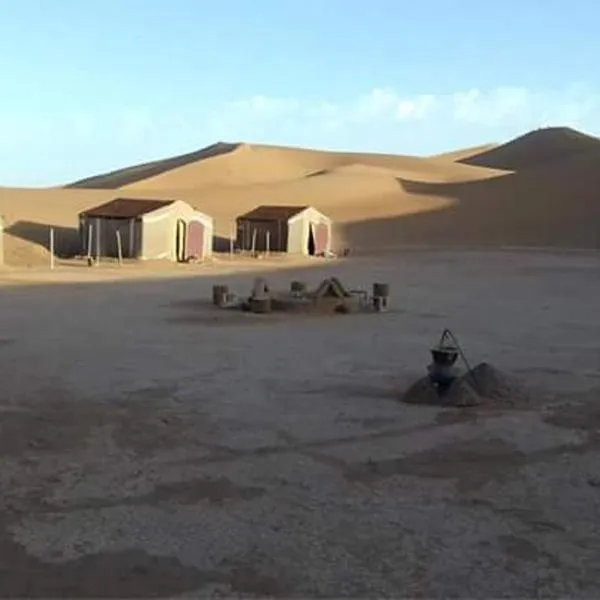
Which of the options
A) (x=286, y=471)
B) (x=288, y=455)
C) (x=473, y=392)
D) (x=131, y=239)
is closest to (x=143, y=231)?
(x=131, y=239)

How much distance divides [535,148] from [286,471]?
496 feet

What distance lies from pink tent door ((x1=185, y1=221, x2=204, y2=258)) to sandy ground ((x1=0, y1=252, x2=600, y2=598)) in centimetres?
3285

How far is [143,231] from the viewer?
46219 mm

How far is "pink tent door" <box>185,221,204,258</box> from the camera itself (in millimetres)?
49500

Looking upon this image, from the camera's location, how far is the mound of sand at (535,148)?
142775 mm

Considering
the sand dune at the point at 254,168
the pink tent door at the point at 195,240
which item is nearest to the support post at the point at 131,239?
the pink tent door at the point at 195,240

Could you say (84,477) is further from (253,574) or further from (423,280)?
(423,280)

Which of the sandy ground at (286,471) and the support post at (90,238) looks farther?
the support post at (90,238)

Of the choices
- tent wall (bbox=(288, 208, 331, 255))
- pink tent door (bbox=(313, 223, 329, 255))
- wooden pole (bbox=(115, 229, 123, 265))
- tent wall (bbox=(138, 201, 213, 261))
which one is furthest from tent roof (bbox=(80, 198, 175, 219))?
pink tent door (bbox=(313, 223, 329, 255))

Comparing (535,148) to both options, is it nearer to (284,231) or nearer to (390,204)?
(390,204)

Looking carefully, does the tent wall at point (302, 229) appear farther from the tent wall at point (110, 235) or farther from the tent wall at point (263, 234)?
the tent wall at point (110, 235)

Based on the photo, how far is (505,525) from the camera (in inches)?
253

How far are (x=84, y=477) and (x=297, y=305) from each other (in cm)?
1398

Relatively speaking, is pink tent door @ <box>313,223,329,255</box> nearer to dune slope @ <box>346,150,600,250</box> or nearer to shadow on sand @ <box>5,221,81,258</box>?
dune slope @ <box>346,150,600,250</box>
